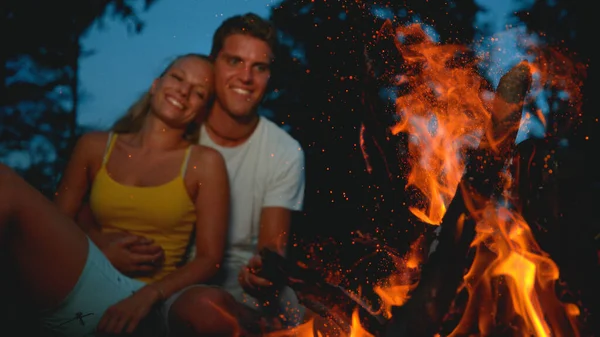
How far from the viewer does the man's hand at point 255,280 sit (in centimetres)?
240

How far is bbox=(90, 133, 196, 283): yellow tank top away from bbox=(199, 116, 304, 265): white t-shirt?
0.42 meters

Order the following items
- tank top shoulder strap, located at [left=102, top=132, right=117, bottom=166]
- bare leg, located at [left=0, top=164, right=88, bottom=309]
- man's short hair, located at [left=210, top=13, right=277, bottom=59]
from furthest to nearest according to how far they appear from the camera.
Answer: man's short hair, located at [left=210, top=13, right=277, bottom=59]
tank top shoulder strap, located at [left=102, top=132, right=117, bottom=166]
bare leg, located at [left=0, top=164, right=88, bottom=309]

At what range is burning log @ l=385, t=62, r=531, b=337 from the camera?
2072 millimetres

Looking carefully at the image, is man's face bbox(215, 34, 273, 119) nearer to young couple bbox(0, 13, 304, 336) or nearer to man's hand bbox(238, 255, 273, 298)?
young couple bbox(0, 13, 304, 336)

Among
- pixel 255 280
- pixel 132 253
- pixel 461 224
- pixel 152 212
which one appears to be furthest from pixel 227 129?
pixel 461 224

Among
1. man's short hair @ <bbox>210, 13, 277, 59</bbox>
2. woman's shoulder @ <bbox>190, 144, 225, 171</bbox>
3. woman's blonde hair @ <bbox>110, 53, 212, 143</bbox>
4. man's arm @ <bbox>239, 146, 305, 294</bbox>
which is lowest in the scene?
man's arm @ <bbox>239, 146, 305, 294</bbox>

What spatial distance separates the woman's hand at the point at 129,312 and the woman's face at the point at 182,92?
102 centimetres

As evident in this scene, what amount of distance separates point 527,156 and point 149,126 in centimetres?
197

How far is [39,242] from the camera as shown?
2.26 meters

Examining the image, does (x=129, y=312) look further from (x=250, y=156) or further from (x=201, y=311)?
(x=250, y=156)

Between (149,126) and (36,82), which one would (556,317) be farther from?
(36,82)

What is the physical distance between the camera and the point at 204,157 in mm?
2934

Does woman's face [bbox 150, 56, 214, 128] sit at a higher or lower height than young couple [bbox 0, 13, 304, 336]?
higher

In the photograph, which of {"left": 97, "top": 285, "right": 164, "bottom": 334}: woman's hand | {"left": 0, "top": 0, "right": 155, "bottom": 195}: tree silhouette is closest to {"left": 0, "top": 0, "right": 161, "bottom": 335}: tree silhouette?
{"left": 0, "top": 0, "right": 155, "bottom": 195}: tree silhouette
